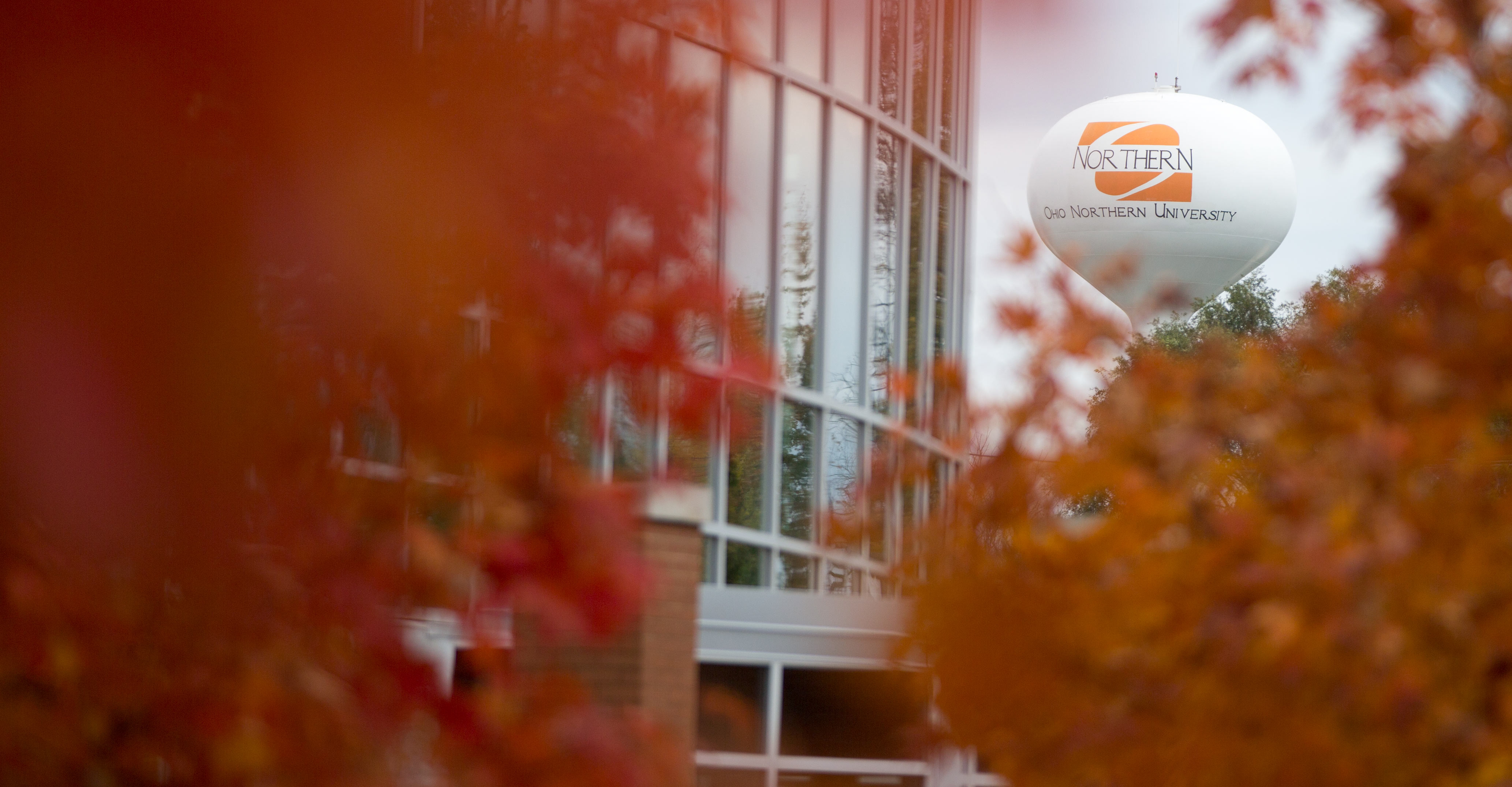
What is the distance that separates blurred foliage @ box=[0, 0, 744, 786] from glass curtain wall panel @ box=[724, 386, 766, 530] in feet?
29.7

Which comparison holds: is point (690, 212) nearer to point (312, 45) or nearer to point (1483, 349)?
point (312, 45)

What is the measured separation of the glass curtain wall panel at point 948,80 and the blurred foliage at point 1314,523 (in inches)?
433

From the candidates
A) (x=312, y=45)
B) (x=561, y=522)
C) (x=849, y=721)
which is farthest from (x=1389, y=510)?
(x=849, y=721)

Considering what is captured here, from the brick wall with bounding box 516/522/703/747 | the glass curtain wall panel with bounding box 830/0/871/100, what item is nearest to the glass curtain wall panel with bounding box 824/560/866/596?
the glass curtain wall panel with bounding box 830/0/871/100

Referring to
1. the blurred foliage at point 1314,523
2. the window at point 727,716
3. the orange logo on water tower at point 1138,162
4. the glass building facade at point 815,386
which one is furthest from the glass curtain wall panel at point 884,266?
the orange logo on water tower at point 1138,162

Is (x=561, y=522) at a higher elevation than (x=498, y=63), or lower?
lower

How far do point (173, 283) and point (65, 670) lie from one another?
0.63m

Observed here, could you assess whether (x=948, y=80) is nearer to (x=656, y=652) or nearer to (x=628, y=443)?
(x=628, y=443)

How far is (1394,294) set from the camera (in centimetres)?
385

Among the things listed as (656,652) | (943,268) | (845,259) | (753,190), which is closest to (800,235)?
(753,190)

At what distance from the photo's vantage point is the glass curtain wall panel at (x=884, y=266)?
46.2 feet

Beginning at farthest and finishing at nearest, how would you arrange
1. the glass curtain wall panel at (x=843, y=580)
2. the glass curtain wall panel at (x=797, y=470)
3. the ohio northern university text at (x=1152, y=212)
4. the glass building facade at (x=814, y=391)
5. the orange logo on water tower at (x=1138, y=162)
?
the orange logo on water tower at (x=1138, y=162) < the ohio northern university text at (x=1152, y=212) < the glass curtain wall panel at (x=843, y=580) < the glass curtain wall panel at (x=797, y=470) < the glass building facade at (x=814, y=391)

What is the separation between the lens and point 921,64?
15.0 metres

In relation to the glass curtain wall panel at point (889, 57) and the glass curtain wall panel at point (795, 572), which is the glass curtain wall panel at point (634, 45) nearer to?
the glass curtain wall panel at point (795, 572)
